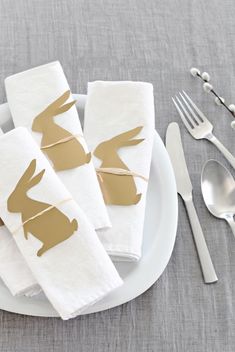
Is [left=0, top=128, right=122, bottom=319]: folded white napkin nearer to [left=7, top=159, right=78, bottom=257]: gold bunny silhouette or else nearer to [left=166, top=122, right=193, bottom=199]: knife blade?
[left=7, top=159, right=78, bottom=257]: gold bunny silhouette

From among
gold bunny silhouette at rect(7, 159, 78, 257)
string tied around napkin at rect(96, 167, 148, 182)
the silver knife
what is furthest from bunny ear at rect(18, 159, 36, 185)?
the silver knife

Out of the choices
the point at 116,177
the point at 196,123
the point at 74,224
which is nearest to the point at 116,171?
the point at 116,177

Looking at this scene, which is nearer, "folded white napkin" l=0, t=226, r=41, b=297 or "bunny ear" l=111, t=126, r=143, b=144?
"folded white napkin" l=0, t=226, r=41, b=297

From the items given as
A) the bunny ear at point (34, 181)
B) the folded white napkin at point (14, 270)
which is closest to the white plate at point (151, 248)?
the folded white napkin at point (14, 270)

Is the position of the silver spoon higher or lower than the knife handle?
higher

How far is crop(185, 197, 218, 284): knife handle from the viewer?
893 millimetres

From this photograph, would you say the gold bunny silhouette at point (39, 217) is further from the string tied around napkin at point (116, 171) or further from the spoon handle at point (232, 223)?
the spoon handle at point (232, 223)

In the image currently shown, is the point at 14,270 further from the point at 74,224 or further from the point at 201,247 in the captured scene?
the point at 201,247

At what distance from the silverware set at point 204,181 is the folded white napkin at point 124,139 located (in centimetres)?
9

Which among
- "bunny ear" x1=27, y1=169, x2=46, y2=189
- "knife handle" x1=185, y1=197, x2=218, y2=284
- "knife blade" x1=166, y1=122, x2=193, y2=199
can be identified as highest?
"bunny ear" x1=27, y1=169, x2=46, y2=189

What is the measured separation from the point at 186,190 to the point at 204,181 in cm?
4

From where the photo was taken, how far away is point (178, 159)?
0.97 metres

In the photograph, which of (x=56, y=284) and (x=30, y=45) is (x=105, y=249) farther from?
(x=30, y=45)

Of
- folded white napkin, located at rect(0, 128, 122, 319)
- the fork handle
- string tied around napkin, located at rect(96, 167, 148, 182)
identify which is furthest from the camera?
the fork handle
